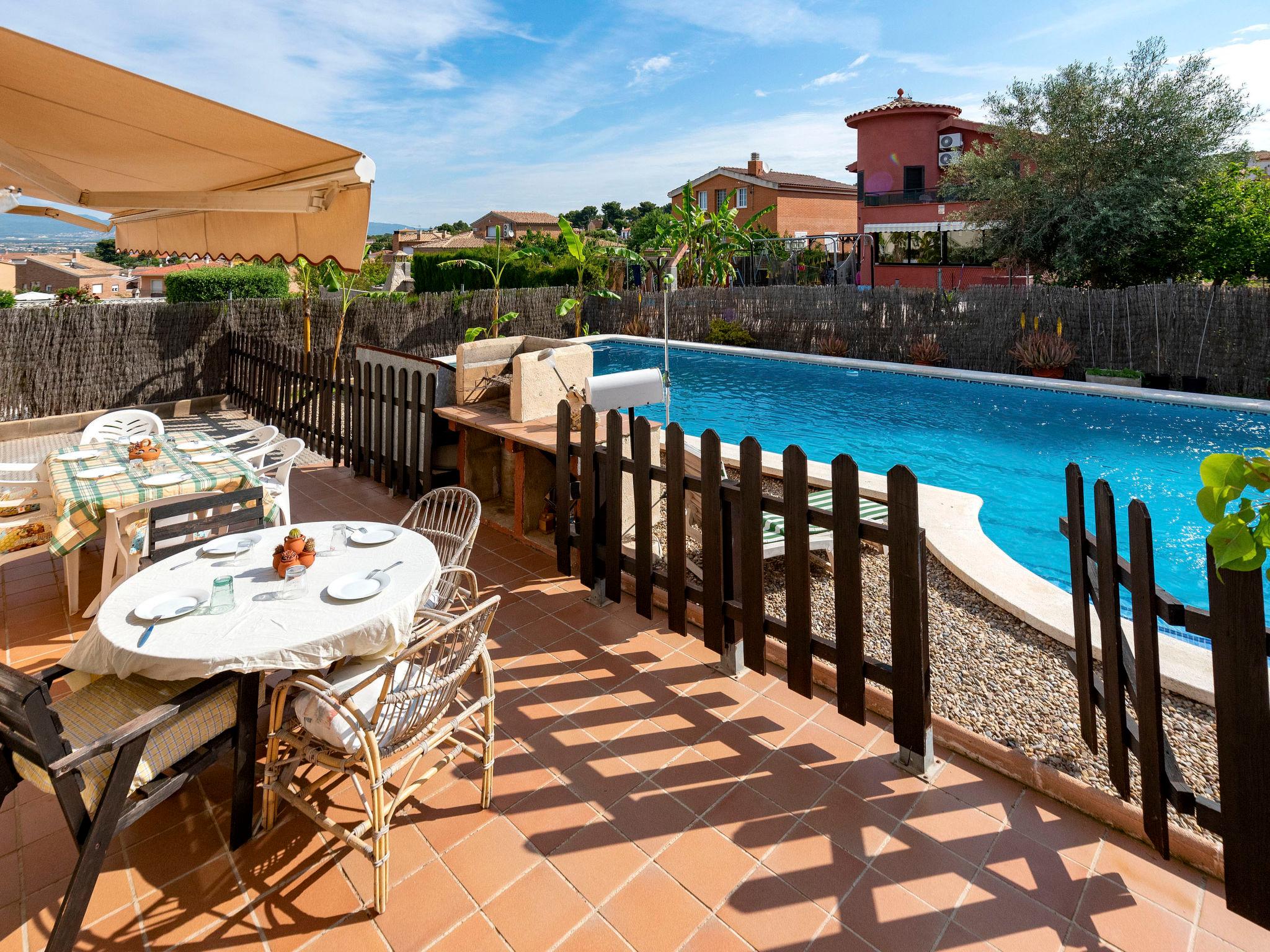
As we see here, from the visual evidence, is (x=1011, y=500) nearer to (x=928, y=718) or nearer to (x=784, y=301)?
(x=928, y=718)

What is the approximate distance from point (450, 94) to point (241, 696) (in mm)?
42401

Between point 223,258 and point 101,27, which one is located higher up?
point 101,27

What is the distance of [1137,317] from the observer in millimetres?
12797

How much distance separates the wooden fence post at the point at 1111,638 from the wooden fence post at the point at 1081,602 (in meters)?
0.13

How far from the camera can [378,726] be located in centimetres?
232

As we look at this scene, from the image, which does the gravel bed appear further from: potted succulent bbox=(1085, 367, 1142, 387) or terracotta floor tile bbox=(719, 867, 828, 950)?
potted succulent bbox=(1085, 367, 1142, 387)

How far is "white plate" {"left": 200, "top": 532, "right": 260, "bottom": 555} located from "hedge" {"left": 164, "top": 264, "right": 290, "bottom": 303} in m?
25.1

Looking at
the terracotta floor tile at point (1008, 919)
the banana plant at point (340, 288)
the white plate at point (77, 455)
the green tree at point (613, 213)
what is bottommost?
the terracotta floor tile at point (1008, 919)

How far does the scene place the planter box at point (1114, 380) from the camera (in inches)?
492

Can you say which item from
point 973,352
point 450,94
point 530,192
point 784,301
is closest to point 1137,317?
point 973,352

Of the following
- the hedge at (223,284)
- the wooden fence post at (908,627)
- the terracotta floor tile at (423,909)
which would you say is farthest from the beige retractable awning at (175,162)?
the hedge at (223,284)

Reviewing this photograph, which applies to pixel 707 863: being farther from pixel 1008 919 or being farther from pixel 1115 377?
pixel 1115 377

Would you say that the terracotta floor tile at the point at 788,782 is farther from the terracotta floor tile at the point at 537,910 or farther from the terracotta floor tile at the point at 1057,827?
the terracotta floor tile at the point at 537,910

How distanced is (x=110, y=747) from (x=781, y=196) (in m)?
41.1
